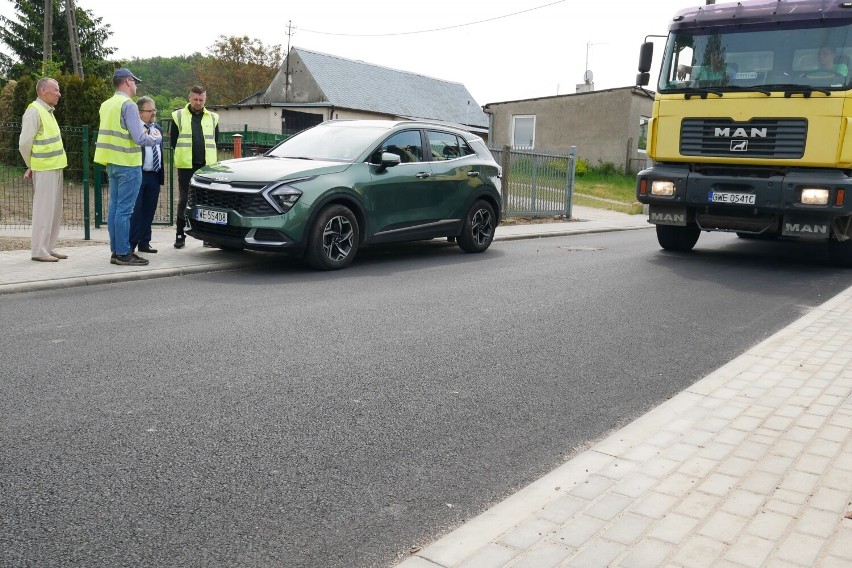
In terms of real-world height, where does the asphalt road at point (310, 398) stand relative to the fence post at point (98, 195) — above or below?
below

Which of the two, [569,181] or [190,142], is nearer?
[190,142]

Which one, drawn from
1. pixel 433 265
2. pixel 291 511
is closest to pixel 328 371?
pixel 291 511

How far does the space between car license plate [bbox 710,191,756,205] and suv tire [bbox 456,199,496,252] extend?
10.5 feet

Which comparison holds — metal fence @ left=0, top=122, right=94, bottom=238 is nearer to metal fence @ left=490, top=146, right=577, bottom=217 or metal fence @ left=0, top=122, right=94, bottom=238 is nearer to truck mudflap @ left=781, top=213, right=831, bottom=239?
metal fence @ left=490, top=146, right=577, bottom=217

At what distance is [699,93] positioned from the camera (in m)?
11.3

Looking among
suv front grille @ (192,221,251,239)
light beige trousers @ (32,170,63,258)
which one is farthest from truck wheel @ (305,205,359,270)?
light beige trousers @ (32,170,63,258)

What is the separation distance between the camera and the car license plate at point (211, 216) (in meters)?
9.27

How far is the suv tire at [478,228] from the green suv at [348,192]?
0.05 feet

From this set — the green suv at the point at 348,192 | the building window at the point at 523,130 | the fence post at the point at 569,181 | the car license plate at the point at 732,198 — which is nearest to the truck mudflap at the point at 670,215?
the car license plate at the point at 732,198

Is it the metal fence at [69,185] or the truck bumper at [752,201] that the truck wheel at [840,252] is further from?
the metal fence at [69,185]

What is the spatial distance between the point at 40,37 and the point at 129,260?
156 ft

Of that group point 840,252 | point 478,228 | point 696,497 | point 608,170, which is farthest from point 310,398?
point 608,170

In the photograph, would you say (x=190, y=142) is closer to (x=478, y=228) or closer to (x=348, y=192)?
(x=348, y=192)

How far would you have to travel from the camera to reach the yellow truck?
33.9ft
